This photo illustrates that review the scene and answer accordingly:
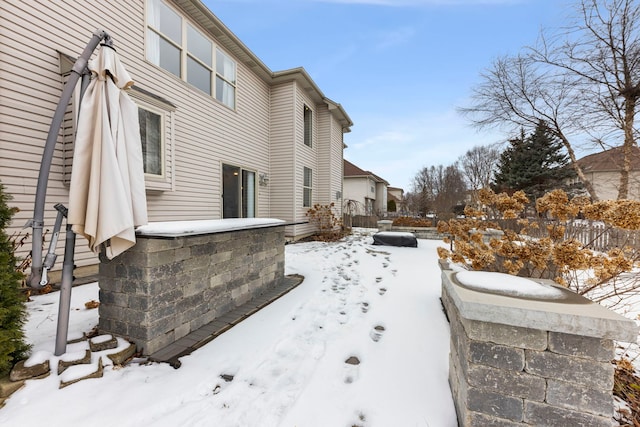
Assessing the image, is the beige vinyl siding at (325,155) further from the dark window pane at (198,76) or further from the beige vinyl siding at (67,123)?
the dark window pane at (198,76)

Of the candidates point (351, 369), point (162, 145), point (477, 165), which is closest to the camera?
point (351, 369)

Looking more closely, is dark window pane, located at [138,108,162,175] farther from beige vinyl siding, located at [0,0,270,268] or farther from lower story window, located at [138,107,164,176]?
beige vinyl siding, located at [0,0,270,268]

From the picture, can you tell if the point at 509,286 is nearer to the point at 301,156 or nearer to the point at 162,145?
the point at 162,145

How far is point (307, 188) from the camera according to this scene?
10.7 metres

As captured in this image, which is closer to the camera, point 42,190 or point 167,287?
point 42,190

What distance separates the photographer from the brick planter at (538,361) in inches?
51.4

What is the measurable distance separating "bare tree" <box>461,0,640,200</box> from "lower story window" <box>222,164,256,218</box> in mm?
11557

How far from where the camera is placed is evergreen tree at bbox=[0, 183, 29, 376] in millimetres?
1726

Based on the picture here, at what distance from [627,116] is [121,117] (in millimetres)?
12904

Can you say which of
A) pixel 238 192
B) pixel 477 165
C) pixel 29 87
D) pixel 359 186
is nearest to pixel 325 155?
pixel 238 192

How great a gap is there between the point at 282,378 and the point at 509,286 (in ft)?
6.18

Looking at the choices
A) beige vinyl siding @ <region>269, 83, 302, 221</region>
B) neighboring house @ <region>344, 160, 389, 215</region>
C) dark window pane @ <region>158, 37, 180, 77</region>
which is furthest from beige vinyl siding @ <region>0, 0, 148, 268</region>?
neighboring house @ <region>344, 160, 389, 215</region>

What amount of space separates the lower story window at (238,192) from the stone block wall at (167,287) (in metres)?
4.72

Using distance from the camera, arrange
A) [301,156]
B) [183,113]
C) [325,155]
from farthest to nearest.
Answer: [325,155], [301,156], [183,113]
